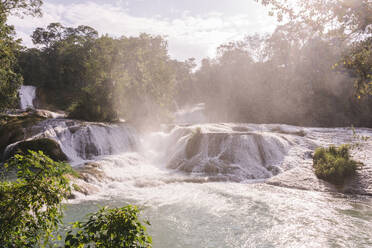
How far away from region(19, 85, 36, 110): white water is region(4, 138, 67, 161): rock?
59.8 ft

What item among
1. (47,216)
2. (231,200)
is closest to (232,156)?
(231,200)

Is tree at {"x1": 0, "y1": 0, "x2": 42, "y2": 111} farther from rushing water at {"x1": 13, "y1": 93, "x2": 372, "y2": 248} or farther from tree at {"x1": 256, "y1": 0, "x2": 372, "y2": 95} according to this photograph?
tree at {"x1": 256, "y1": 0, "x2": 372, "y2": 95}

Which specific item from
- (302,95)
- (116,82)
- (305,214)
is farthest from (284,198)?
(302,95)

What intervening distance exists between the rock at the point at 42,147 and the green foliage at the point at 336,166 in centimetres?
1434

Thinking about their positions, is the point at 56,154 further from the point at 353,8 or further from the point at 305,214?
the point at 353,8

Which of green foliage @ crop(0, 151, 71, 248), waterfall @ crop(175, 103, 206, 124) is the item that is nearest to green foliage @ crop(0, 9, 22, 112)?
green foliage @ crop(0, 151, 71, 248)

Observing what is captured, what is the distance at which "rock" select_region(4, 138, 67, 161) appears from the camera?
13.4m

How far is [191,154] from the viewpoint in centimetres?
1509

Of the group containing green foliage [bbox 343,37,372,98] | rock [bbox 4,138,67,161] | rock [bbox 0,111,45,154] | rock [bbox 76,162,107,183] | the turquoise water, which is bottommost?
the turquoise water

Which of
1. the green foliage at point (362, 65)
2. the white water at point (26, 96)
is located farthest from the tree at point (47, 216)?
the white water at point (26, 96)

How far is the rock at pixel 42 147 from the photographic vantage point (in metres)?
13.4

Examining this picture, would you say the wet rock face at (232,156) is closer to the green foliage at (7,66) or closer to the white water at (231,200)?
the white water at (231,200)

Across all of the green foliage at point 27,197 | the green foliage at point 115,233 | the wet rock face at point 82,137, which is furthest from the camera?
the wet rock face at point 82,137

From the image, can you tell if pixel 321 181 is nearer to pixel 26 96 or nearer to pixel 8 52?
pixel 8 52
